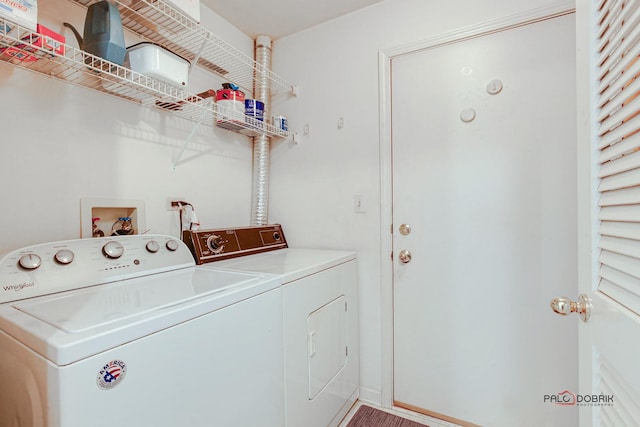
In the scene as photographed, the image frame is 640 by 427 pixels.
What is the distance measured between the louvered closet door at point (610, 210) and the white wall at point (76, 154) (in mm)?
1754

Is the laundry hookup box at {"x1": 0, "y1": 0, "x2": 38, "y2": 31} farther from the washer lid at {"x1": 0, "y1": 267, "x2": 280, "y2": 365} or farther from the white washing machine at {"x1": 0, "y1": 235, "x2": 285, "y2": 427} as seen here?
the washer lid at {"x1": 0, "y1": 267, "x2": 280, "y2": 365}

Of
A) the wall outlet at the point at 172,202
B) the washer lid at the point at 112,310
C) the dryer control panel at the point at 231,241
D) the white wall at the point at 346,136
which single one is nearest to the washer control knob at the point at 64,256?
the washer lid at the point at 112,310

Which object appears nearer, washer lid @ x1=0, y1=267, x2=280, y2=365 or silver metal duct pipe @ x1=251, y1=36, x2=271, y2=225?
washer lid @ x1=0, y1=267, x2=280, y2=365

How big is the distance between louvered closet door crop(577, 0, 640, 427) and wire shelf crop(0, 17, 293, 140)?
4.86 feet

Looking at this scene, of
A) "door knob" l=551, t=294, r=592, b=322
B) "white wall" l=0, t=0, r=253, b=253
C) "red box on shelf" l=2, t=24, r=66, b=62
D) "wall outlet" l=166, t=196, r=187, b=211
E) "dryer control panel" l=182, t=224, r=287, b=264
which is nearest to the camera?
"door knob" l=551, t=294, r=592, b=322

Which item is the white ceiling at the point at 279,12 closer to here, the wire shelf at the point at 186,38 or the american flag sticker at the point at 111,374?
the wire shelf at the point at 186,38

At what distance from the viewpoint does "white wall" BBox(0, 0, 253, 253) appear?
3.74ft

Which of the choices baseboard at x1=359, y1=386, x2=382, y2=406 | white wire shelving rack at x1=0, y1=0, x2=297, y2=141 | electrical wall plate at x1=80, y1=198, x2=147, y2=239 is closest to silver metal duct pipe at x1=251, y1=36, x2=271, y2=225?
white wire shelving rack at x1=0, y1=0, x2=297, y2=141

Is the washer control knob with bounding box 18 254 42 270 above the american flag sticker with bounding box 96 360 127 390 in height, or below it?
above

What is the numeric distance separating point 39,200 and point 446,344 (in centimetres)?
203

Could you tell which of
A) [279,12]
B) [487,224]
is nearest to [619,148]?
[487,224]

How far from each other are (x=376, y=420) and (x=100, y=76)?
216 cm

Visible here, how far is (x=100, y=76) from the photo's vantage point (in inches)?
48.3

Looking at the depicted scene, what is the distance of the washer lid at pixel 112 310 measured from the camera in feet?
2.14
